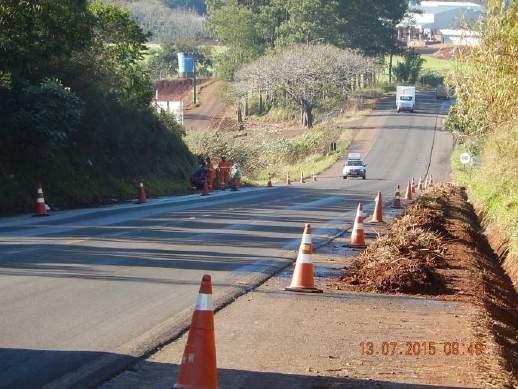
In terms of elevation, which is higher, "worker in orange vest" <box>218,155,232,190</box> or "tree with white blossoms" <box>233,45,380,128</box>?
"tree with white blossoms" <box>233,45,380,128</box>

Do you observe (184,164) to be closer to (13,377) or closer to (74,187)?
(74,187)

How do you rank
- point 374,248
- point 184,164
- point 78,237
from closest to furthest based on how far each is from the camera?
point 374,248, point 78,237, point 184,164

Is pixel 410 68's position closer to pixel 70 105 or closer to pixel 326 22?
pixel 326 22

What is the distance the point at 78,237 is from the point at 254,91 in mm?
82883

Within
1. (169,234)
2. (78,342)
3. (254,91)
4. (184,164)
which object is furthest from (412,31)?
(78,342)

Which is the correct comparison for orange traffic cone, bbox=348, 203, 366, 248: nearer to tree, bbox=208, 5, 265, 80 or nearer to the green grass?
tree, bbox=208, 5, 265, 80

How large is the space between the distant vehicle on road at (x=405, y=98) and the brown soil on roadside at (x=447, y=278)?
283ft

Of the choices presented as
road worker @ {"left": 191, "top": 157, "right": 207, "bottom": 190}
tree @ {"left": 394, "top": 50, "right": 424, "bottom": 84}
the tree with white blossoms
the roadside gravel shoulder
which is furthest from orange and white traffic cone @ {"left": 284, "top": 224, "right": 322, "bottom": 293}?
tree @ {"left": 394, "top": 50, "right": 424, "bottom": 84}

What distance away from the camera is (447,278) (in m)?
15.4

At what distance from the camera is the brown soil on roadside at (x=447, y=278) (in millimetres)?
10945

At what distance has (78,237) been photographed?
745 inches

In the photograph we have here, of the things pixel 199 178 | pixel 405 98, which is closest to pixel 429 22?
pixel 405 98

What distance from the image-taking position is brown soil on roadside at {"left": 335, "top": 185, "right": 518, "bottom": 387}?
1095 centimetres

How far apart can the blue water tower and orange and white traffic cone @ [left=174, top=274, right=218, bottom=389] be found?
11354 centimetres
